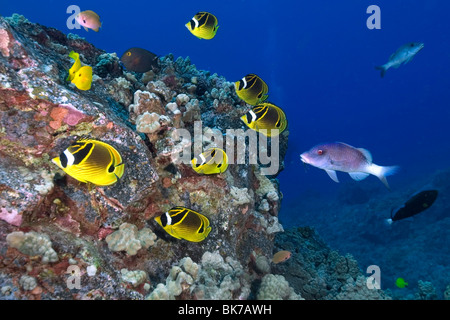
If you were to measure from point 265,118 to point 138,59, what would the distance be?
2.73 metres

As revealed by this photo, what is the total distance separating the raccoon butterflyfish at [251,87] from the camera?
10.9ft

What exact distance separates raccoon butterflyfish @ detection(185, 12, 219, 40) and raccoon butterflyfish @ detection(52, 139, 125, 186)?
2.61 meters

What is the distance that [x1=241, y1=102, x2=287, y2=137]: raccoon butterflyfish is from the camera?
2947mm

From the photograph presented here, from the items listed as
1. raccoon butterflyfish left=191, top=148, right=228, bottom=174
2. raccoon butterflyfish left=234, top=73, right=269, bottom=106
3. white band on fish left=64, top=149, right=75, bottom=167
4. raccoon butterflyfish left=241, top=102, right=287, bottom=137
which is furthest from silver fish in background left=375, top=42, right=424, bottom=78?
white band on fish left=64, top=149, right=75, bottom=167

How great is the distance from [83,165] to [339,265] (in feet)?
17.9

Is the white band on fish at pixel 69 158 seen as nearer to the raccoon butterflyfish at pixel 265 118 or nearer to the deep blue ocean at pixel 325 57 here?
the raccoon butterflyfish at pixel 265 118

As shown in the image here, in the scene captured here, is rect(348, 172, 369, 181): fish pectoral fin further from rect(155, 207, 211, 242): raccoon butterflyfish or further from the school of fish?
rect(155, 207, 211, 242): raccoon butterflyfish

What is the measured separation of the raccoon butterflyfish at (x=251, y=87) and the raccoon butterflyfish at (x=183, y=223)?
1.74m

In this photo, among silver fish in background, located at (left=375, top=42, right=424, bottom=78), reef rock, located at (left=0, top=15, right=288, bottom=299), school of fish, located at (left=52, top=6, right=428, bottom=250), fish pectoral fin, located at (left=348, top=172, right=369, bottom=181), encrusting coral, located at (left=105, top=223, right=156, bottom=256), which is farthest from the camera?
silver fish in background, located at (left=375, top=42, right=424, bottom=78)

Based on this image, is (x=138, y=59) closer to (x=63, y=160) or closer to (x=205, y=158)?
(x=205, y=158)

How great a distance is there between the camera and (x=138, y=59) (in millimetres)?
4453

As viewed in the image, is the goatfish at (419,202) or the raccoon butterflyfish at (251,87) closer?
the raccoon butterflyfish at (251,87)

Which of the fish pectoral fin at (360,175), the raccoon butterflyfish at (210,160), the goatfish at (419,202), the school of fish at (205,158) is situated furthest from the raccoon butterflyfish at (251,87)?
the goatfish at (419,202)

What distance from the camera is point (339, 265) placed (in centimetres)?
550
